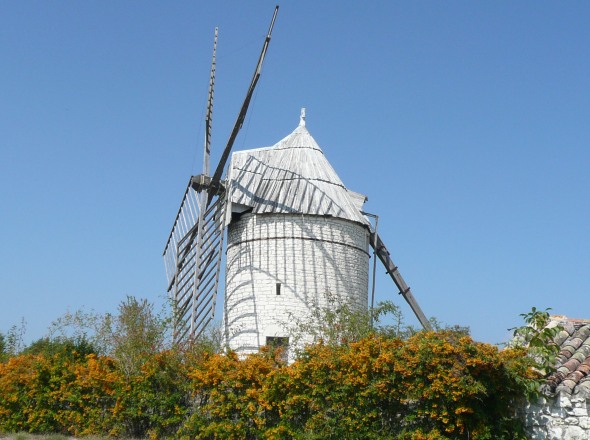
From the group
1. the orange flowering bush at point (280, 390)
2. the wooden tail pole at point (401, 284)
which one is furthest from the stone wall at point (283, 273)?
the orange flowering bush at point (280, 390)

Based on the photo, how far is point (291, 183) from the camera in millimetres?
19516

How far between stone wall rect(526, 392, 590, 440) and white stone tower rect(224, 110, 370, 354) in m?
8.56

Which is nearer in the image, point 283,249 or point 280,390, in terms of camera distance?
point 280,390

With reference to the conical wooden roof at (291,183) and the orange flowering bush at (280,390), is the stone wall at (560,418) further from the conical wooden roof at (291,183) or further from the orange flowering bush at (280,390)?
the conical wooden roof at (291,183)

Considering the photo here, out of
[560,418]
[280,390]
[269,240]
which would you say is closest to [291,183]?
[269,240]

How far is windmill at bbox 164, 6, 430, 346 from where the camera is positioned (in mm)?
18297

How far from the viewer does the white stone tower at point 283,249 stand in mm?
18266

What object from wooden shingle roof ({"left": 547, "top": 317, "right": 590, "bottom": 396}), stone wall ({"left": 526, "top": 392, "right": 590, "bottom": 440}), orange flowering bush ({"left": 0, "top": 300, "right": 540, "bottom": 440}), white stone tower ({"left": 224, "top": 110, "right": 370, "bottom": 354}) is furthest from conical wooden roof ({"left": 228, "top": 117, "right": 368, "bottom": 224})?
stone wall ({"left": 526, "top": 392, "right": 590, "bottom": 440})

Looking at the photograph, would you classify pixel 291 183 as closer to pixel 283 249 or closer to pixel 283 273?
pixel 283 249

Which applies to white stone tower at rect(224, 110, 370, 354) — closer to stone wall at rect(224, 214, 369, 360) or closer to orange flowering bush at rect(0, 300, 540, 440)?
stone wall at rect(224, 214, 369, 360)

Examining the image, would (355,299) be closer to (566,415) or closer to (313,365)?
(313,365)

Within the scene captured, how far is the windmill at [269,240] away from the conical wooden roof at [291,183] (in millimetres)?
28

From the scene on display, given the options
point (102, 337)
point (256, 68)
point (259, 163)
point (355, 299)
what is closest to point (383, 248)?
point (355, 299)

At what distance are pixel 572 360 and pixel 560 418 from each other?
1015mm
